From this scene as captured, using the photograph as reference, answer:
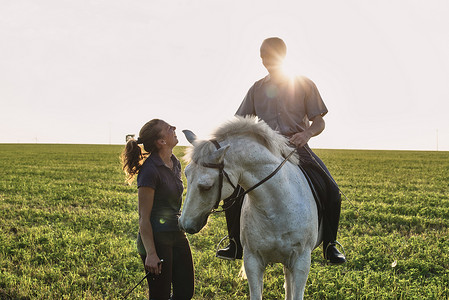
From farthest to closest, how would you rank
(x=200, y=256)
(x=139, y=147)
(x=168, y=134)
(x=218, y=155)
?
(x=200, y=256)
(x=139, y=147)
(x=168, y=134)
(x=218, y=155)

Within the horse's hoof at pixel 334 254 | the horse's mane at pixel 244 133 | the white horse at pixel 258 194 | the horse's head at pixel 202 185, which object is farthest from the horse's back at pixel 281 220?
the horse's hoof at pixel 334 254

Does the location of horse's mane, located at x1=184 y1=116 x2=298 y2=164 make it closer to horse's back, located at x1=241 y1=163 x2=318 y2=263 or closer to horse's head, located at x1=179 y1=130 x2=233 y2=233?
horse's head, located at x1=179 y1=130 x2=233 y2=233

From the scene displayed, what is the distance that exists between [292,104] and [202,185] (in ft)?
5.53

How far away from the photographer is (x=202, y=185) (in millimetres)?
2760

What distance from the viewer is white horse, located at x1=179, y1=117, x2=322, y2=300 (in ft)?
9.24

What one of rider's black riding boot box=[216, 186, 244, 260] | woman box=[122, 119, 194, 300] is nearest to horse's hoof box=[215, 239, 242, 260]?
rider's black riding boot box=[216, 186, 244, 260]

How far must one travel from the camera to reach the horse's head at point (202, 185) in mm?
2779

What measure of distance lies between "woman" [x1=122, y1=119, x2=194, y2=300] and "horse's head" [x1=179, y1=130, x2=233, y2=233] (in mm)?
741

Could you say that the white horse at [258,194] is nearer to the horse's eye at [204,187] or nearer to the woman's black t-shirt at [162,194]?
the horse's eye at [204,187]

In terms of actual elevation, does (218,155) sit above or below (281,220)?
above

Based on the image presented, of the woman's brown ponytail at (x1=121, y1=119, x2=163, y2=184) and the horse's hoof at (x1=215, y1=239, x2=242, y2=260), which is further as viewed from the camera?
the horse's hoof at (x1=215, y1=239, x2=242, y2=260)

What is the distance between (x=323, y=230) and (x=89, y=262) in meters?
4.39

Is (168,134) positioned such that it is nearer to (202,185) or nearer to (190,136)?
(190,136)

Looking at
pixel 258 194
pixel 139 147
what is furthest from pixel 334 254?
pixel 139 147
